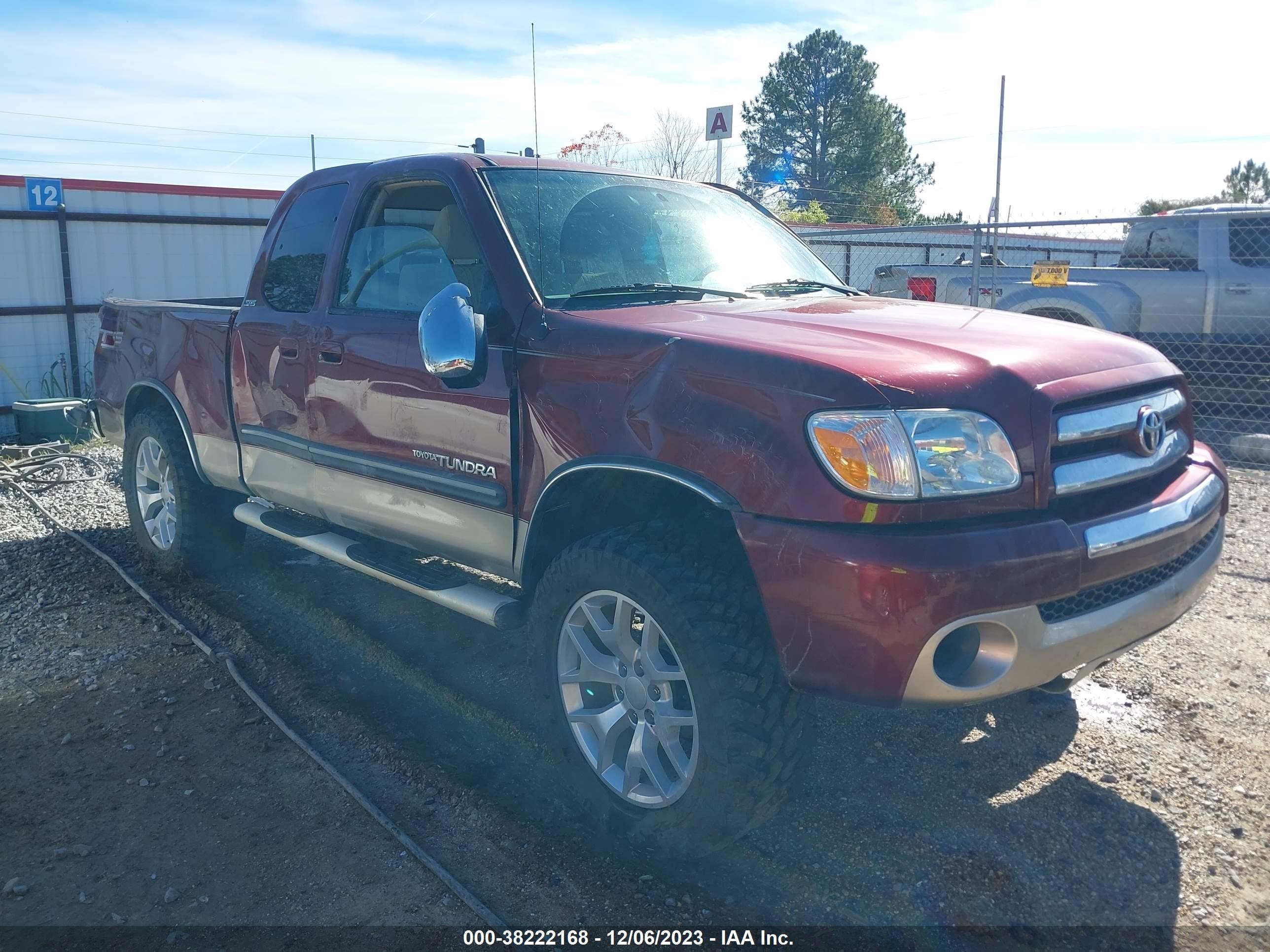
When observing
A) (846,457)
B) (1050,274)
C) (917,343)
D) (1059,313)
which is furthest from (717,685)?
(1059,313)

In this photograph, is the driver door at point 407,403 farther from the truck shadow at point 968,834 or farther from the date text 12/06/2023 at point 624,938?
the truck shadow at point 968,834

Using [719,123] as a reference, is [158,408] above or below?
below

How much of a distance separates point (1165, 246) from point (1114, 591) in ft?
27.0

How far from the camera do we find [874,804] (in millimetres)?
3332

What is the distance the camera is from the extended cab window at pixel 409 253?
3.67 meters

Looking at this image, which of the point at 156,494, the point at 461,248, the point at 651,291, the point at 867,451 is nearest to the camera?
the point at 867,451

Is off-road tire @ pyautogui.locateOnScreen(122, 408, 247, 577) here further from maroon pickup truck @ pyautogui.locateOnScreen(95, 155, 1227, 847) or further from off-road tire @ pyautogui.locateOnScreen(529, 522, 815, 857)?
off-road tire @ pyautogui.locateOnScreen(529, 522, 815, 857)

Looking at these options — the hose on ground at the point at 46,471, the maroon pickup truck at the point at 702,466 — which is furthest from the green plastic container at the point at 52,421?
the maroon pickup truck at the point at 702,466

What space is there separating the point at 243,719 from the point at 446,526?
3.76 ft

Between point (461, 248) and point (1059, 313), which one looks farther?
point (1059, 313)

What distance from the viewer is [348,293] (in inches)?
166

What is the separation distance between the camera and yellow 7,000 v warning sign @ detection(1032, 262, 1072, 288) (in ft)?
28.9

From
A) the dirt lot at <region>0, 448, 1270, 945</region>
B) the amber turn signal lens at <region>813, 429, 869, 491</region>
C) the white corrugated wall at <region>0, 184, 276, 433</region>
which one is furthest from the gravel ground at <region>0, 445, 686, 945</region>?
the white corrugated wall at <region>0, 184, 276, 433</region>

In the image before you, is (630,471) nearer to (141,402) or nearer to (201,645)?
(201,645)
